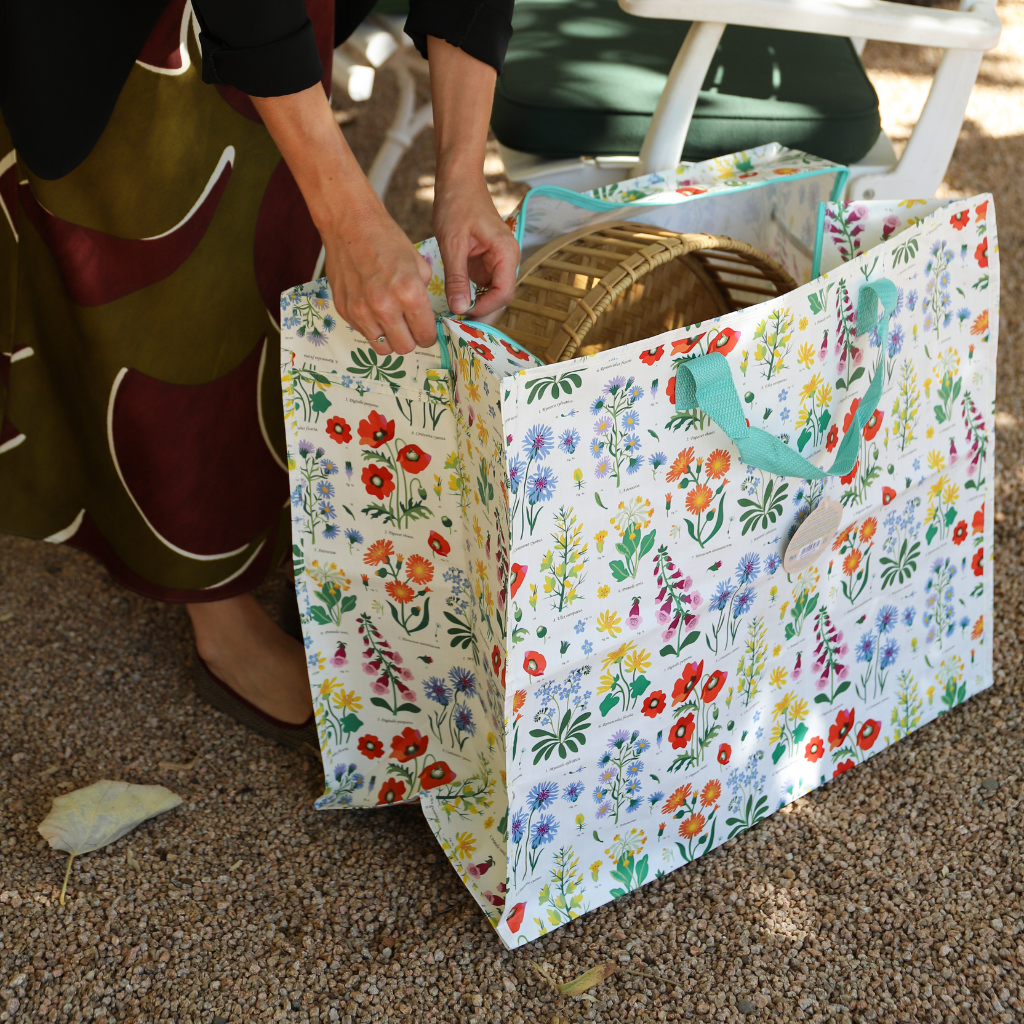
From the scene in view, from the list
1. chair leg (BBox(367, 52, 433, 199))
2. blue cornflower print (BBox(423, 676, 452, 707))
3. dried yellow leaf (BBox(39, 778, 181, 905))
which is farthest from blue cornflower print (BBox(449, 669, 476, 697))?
chair leg (BBox(367, 52, 433, 199))

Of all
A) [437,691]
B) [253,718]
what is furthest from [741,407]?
[253,718]

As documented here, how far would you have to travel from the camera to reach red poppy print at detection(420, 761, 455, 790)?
120cm

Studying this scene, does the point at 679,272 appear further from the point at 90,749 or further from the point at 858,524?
the point at 90,749

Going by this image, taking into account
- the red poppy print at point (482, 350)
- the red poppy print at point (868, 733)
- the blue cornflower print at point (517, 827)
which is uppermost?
the red poppy print at point (482, 350)

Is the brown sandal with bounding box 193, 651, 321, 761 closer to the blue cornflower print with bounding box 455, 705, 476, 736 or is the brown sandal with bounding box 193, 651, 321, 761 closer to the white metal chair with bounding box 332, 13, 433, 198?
the blue cornflower print with bounding box 455, 705, 476, 736

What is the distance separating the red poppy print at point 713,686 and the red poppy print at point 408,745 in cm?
34

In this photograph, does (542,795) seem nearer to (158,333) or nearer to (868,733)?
(868,733)

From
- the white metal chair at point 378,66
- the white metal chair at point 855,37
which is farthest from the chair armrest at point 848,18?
the white metal chair at point 378,66

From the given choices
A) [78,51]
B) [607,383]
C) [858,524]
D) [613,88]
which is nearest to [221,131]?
[78,51]

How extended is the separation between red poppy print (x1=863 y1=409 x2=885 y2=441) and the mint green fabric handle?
5 cm

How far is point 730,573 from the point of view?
1.06 metres

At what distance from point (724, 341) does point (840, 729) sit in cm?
61

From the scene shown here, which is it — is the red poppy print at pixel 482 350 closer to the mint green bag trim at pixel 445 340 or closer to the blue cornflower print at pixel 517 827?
the mint green bag trim at pixel 445 340

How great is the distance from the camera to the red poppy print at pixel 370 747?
1211 millimetres
